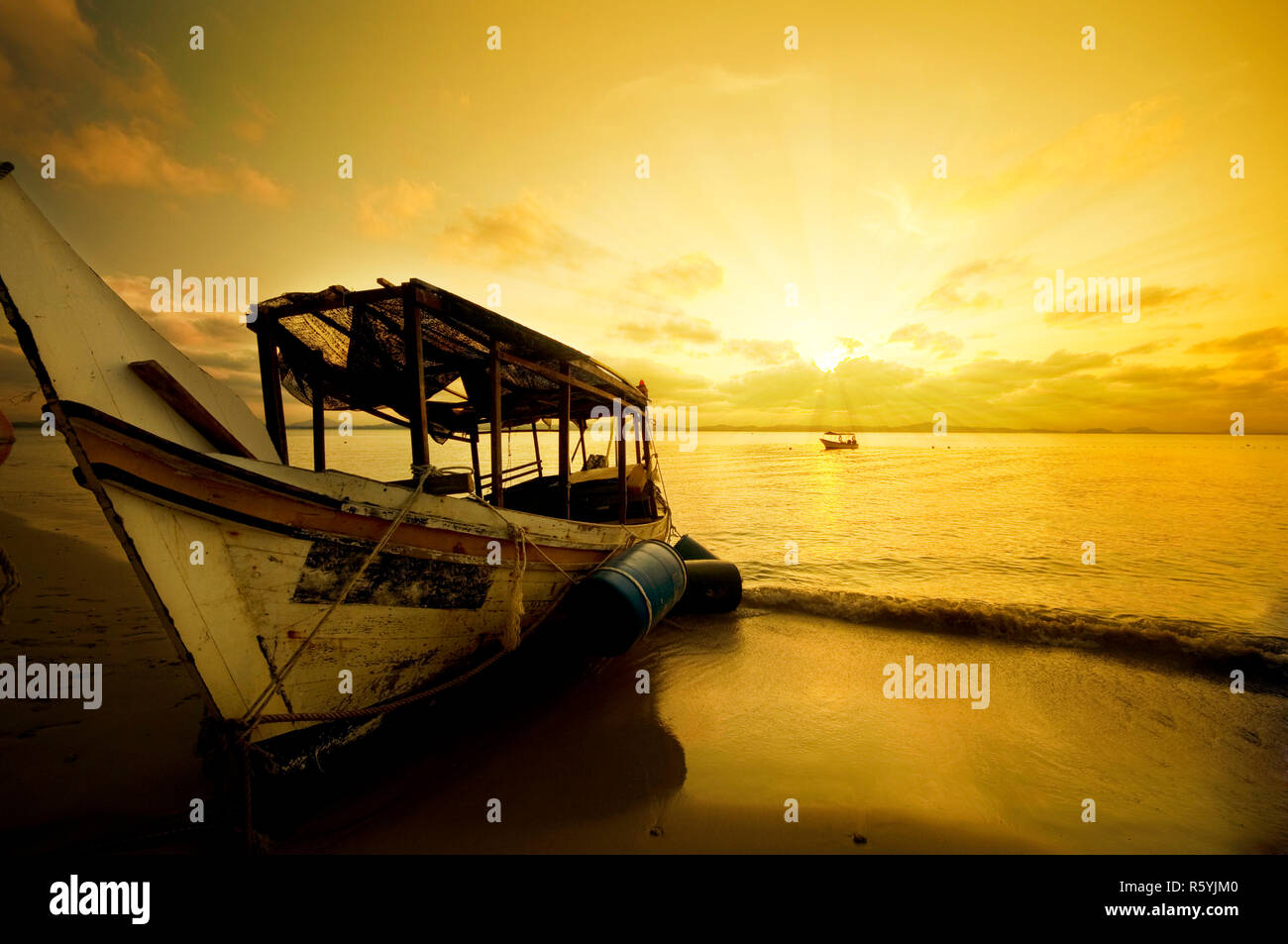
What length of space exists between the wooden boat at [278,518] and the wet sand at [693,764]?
38.8 inches

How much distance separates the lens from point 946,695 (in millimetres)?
6590

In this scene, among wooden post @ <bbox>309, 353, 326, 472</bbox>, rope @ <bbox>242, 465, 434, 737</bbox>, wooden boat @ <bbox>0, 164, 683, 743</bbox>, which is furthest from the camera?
wooden post @ <bbox>309, 353, 326, 472</bbox>

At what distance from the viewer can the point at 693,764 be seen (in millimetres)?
4957

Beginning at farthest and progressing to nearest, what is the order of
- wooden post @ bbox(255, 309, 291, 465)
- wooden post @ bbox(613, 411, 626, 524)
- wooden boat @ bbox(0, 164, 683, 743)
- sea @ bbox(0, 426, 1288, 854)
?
1. wooden post @ bbox(613, 411, 626, 524)
2. wooden post @ bbox(255, 309, 291, 465)
3. sea @ bbox(0, 426, 1288, 854)
4. wooden boat @ bbox(0, 164, 683, 743)

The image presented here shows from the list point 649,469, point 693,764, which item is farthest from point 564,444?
point 693,764

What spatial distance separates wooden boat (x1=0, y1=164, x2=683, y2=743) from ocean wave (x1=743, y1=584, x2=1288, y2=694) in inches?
266

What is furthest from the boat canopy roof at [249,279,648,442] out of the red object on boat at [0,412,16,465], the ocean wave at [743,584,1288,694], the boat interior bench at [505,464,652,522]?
the ocean wave at [743,584,1288,694]

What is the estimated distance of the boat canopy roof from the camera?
16.9 ft

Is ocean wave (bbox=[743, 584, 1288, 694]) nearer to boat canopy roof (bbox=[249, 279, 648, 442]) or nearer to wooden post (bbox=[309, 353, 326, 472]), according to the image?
boat canopy roof (bbox=[249, 279, 648, 442])

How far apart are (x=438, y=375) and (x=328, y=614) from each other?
5.03m

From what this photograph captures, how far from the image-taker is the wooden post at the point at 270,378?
5.86 meters

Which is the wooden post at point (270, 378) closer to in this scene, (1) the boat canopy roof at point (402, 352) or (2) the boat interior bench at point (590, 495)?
(1) the boat canopy roof at point (402, 352)
